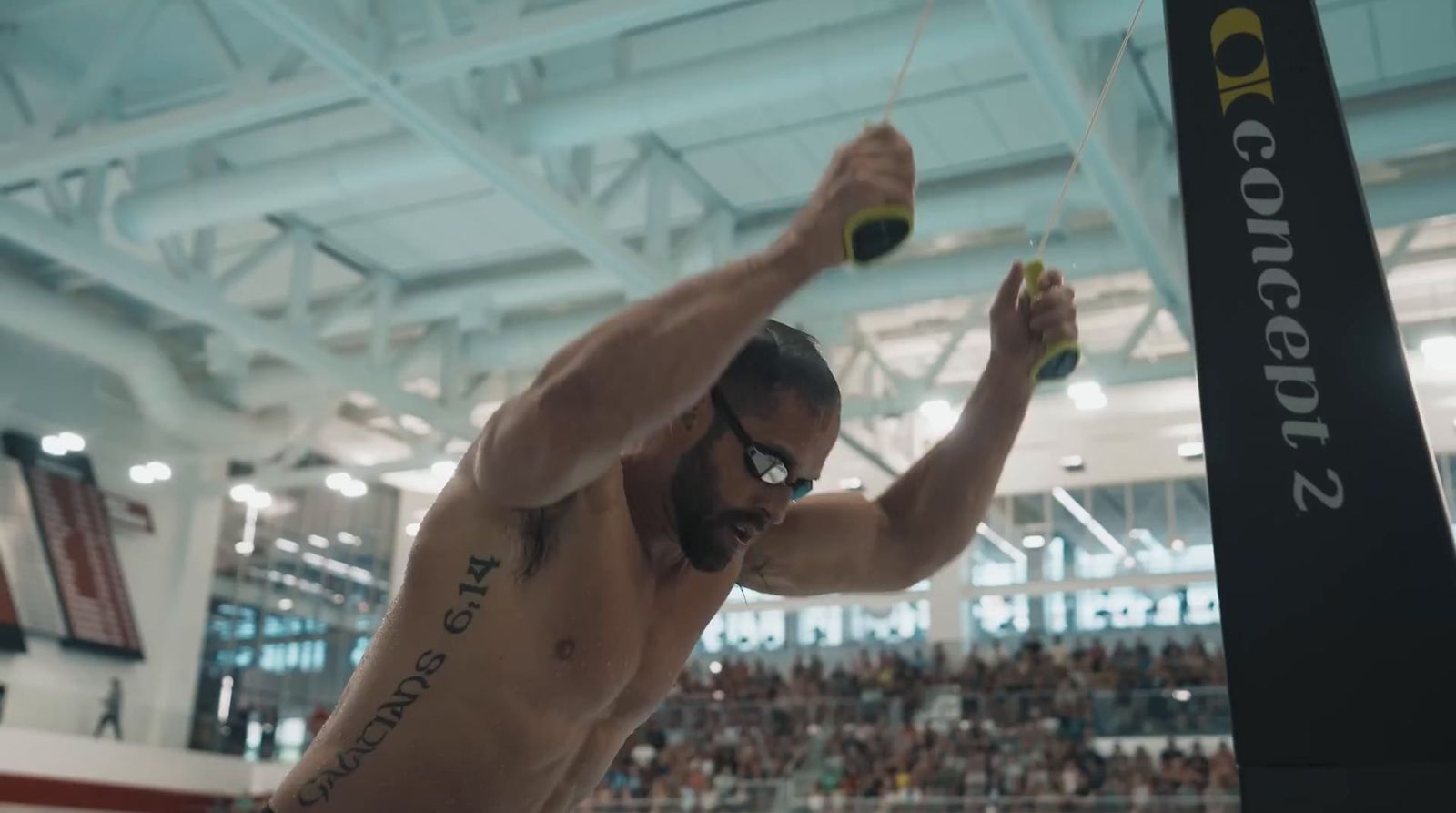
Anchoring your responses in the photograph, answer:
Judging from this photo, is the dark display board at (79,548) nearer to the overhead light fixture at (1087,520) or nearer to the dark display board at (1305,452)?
the overhead light fixture at (1087,520)

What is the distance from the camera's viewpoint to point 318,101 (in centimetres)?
1088

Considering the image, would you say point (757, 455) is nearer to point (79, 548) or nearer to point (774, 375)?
point (774, 375)

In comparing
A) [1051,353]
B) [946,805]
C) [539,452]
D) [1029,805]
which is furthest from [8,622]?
[539,452]

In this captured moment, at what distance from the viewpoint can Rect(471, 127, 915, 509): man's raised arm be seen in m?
1.72

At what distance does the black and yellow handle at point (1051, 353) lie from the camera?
2.56m

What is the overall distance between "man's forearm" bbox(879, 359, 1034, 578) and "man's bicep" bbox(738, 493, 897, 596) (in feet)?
0.11

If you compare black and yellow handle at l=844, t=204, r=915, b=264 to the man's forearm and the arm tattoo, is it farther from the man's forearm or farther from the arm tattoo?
the man's forearm

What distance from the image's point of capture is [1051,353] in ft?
8.45

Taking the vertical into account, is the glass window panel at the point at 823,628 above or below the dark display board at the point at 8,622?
above

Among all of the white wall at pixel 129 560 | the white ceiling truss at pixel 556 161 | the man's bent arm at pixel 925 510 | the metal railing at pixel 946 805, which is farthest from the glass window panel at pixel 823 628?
the man's bent arm at pixel 925 510

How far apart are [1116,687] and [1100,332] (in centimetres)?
519

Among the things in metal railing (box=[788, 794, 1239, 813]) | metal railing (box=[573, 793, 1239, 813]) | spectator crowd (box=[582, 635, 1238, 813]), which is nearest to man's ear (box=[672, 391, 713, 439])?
metal railing (box=[573, 793, 1239, 813])

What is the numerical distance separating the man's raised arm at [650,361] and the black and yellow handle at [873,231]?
10 millimetres

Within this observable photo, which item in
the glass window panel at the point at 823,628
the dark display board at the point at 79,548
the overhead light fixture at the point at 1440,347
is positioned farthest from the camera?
the glass window panel at the point at 823,628
